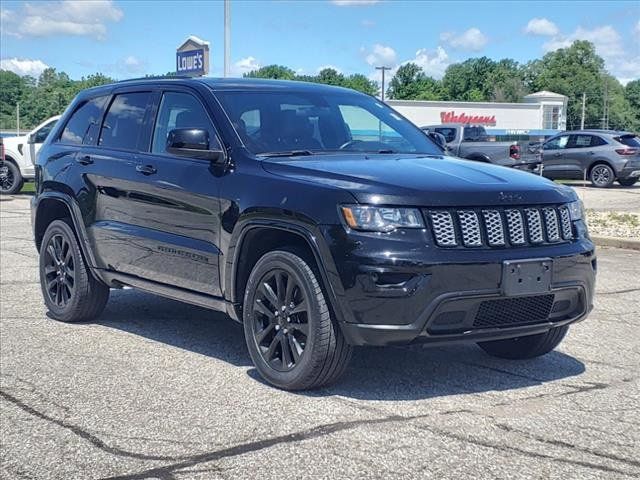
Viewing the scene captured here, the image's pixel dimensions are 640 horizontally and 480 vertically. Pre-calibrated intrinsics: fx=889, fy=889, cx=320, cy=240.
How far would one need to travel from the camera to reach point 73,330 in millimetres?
6906

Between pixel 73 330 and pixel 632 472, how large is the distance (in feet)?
14.7

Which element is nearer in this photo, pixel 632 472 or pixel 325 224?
pixel 632 472

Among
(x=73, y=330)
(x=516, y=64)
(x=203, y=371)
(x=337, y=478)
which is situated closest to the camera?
(x=337, y=478)

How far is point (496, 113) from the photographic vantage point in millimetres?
82125

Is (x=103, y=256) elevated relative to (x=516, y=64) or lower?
lower

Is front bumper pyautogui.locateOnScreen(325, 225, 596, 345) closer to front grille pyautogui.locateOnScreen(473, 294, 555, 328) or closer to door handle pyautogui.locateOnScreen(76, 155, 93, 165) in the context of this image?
front grille pyautogui.locateOnScreen(473, 294, 555, 328)

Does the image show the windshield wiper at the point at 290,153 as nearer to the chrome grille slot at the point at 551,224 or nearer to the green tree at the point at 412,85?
the chrome grille slot at the point at 551,224

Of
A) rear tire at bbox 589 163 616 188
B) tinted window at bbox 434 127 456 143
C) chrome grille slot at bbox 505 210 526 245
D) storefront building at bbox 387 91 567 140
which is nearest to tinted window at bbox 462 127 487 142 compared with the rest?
tinted window at bbox 434 127 456 143

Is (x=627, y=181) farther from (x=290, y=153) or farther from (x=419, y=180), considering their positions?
(x=419, y=180)

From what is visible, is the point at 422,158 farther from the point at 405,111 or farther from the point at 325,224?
the point at 405,111

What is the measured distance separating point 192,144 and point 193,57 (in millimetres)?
17162

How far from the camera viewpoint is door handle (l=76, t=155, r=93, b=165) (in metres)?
6.82

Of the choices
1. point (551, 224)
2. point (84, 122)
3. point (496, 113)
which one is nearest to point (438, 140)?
point (551, 224)


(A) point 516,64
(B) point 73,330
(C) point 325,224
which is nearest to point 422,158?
(C) point 325,224
